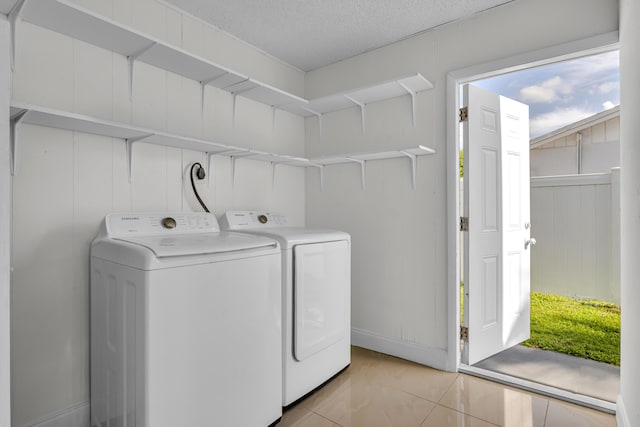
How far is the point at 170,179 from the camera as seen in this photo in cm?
207

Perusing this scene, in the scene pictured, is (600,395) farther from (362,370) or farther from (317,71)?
(317,71)

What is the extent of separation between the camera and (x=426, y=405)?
6.25 ft

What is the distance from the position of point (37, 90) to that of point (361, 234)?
7.07 ft

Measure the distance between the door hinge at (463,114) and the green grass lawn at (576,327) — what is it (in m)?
1.33

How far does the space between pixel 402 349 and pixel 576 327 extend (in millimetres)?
1859

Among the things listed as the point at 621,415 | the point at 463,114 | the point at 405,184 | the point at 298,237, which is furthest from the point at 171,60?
the point at 621,415

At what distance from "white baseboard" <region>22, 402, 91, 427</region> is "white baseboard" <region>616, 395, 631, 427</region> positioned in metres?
2.50

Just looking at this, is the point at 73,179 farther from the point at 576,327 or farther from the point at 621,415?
the point at 576,327

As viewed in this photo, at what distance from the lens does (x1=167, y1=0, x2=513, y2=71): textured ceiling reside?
2055 millimetres

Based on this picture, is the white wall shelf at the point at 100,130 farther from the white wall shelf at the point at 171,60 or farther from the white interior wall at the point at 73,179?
the white wall shelf at the point at 171,60

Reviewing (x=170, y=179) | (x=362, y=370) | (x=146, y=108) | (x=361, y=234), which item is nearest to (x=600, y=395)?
(x=362, y=370)

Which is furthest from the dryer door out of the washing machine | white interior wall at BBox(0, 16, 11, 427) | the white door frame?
white interior wall at BBox(0, 16, 11, 427)

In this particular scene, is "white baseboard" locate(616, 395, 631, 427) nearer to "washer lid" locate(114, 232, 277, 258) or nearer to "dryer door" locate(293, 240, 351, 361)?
"dryer door" locate(293, 240, 351, 361)

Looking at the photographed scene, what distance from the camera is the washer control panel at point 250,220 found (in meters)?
2.26
